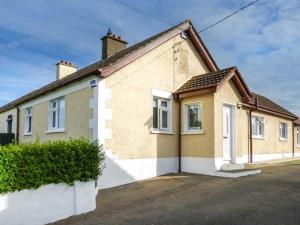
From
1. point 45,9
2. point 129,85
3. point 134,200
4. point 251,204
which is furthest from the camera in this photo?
point 129,85

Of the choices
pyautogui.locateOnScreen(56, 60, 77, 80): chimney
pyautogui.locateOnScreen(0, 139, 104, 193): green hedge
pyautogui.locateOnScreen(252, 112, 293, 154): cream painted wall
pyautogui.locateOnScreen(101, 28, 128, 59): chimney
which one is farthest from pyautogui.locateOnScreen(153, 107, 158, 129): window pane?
pyautogui.locateOnScreen(56, 60, 77, 80): chimney

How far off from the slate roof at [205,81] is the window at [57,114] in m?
5.22

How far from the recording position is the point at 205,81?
1301 centimetres

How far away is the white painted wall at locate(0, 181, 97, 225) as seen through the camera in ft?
21.6

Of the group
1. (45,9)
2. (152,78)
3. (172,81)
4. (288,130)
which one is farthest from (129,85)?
(288,130)

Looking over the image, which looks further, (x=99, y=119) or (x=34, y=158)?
(x=99, y=119)

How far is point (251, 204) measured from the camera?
25.8ft

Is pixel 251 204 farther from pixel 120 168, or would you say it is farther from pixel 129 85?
pixel 129 85

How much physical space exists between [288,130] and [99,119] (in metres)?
16.2

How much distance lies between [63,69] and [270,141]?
15002 millimetres

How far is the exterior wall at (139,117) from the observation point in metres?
10.9

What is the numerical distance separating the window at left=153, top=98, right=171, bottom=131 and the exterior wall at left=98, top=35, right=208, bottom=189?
0.85 ft

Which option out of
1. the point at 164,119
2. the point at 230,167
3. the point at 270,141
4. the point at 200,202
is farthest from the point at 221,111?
the point at 270,141

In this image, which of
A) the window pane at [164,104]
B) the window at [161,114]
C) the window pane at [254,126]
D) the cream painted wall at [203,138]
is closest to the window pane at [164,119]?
the window at [161,114]
